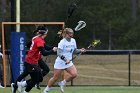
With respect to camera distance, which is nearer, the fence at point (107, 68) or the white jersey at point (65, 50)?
the white jersey at point (65, 50)

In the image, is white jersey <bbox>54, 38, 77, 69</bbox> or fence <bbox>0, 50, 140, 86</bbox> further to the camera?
fence <bbox>0, 50, 140, 86</bbox>

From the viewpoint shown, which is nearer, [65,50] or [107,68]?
[65,50]

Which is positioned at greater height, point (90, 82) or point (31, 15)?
point (31, 15)

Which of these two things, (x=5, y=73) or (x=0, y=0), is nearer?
(x=5, y=73)

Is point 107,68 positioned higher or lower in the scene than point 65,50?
lower

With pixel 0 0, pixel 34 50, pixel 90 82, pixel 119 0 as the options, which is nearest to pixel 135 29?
pixel 119 0

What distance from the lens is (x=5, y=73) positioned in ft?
71.7

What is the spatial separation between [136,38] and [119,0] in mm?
7484

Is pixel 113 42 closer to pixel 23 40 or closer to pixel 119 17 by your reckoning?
pixel 119 17

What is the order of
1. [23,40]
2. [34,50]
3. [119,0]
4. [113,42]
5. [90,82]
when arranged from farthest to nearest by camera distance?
[119,0] → [113,42] → [90,82] → [23,40] → [34,50]

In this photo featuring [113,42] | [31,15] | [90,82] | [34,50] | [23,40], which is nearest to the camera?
[34,50]

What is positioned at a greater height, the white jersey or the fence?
the white jersey

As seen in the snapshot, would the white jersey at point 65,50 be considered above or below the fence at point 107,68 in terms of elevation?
above

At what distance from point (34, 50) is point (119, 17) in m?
40.0
